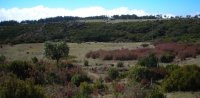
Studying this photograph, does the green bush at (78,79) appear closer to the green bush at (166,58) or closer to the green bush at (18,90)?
the green bush at (18,90)

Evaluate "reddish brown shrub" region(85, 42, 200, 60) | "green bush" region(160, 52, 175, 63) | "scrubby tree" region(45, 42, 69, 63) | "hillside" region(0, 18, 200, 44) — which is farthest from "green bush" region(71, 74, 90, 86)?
"hillside" region(0, 18, 200, 44)

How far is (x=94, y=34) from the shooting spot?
101812mm

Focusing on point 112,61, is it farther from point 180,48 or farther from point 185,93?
point 185,93

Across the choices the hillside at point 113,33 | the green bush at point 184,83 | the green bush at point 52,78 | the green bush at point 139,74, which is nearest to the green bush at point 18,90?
the green bush at point 184,83

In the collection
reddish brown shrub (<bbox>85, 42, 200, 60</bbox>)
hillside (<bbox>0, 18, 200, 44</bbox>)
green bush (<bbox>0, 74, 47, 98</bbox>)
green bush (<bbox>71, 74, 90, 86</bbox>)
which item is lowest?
hillside (<bbox>0, 18, 200, 44</bbox>)

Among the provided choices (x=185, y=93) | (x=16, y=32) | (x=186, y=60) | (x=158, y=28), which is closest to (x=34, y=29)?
(x=16, y=32)

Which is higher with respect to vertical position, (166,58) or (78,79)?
(78,79)

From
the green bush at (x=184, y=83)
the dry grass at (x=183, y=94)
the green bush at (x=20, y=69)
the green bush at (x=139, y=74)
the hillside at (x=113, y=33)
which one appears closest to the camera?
the dry grass at (x=183, y=94)

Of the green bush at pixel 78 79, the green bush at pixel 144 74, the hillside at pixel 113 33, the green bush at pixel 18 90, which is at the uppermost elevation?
the green bush at pixel 18 90

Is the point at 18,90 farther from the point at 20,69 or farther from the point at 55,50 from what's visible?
the point at 55,50

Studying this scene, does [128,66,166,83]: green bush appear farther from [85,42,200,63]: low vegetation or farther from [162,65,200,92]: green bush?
[85,42,200,63]: low vegetation

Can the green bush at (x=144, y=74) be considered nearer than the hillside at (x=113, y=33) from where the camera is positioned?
Yes

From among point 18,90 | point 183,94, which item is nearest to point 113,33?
point 183,94

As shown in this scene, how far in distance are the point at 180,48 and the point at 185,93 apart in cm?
2897
